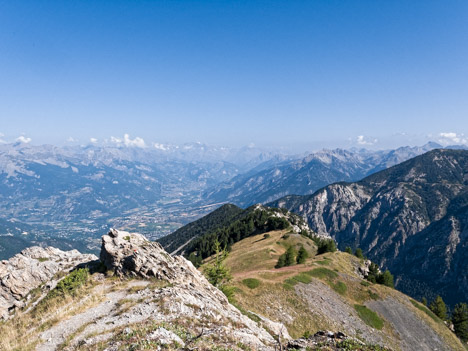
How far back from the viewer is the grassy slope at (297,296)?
143 feet

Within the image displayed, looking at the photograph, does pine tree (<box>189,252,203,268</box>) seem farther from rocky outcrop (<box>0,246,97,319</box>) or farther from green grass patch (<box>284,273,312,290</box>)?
rocky outcrop (<box>0,246,97,319</box>)

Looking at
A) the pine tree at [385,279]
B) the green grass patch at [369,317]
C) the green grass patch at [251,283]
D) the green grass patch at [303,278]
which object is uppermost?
the green grass patch at [251,283]

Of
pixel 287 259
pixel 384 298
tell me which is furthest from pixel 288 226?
pixel 384 298

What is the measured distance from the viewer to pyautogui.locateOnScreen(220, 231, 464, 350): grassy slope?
43688mm

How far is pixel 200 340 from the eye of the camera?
1619cm

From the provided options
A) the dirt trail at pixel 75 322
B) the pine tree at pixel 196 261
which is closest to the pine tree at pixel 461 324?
the pine tree at pixel 196 261

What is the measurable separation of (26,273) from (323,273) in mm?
60257

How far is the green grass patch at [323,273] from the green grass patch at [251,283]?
17355mm

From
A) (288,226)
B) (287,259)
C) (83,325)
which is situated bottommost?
→ (288,226)

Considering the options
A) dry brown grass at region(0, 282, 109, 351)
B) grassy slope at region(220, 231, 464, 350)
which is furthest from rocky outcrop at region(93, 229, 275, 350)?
grassy slope at region(220, 231, 464, 350)

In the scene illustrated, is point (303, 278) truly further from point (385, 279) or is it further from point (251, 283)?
point (385, 279)

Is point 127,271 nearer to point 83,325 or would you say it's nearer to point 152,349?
point 83,325

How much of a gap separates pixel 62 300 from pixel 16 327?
3592 mm

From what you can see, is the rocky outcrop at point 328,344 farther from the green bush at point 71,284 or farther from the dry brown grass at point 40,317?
the green bush at point 71,284
